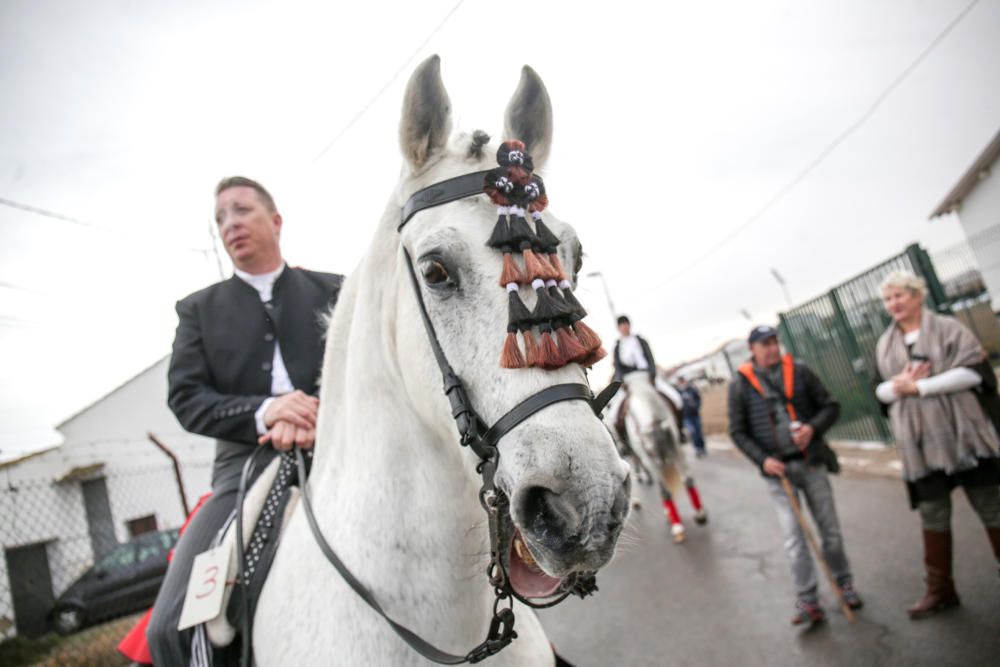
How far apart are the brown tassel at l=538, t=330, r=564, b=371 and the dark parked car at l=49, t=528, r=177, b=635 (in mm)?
10487

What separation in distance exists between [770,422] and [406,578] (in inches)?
169

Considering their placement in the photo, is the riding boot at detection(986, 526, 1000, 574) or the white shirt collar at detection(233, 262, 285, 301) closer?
the white shirt collar at detection(233, 262, 285, 301)

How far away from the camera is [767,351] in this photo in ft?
16.3

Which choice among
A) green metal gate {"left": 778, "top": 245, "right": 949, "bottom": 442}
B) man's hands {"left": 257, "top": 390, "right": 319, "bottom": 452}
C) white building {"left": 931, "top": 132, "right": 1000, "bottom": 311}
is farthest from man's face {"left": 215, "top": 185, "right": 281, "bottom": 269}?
white building {"left": 931, "top": 132, "right": 1000, "bottom": 311}

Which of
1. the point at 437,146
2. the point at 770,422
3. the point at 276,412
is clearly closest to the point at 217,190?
the point at 276,412

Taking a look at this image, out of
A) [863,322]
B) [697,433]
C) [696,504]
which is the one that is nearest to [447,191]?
[696,504]

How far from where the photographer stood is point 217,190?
8.94 ft

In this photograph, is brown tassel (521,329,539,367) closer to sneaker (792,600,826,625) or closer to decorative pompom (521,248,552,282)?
decorative pompom (521,248,552,282)

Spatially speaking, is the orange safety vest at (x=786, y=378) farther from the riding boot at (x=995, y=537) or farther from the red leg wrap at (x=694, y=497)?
the red leg wrap at (x=694, y=497)

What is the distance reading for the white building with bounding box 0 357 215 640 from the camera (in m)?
9.70

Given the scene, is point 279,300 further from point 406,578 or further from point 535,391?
point 535,391

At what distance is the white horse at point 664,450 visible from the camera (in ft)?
24.7

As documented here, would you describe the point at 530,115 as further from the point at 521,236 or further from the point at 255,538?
the point at 255,538

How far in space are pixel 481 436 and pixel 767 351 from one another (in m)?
4.46
